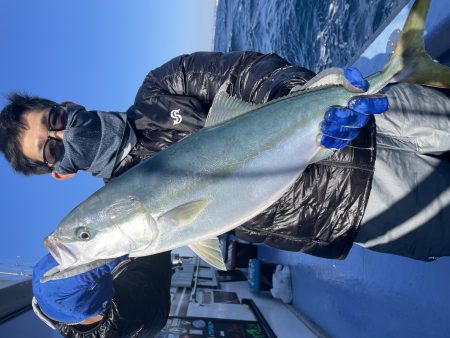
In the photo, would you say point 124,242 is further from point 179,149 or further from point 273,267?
point 273,267

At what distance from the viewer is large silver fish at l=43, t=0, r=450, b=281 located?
1.99 m

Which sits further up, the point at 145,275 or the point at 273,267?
the point at 145,275

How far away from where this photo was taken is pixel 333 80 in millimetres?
2160

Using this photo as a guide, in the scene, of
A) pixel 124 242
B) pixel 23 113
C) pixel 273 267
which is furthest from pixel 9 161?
pixel 273 267

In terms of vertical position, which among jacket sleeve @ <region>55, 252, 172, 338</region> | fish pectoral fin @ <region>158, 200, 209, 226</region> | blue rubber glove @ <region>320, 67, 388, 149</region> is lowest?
jacket sleeve @ <region>55, 252, 172, 338</region>

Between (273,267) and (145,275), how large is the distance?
5594mm

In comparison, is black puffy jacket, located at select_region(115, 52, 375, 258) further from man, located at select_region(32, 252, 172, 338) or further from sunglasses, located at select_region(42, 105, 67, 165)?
man, located at select_region(32, 252, 172, 338)

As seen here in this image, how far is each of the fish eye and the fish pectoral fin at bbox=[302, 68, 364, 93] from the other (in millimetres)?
1607

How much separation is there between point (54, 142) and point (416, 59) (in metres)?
2.63

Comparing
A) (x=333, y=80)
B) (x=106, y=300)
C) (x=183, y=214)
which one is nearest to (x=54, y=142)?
(x=106, y=300)

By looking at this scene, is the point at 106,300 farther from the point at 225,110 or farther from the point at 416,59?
the point at 416,59

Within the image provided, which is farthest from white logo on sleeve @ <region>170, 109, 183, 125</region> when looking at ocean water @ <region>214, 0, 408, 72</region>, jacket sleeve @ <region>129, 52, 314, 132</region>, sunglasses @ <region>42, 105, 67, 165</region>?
ocean water @ <region>214, 0, 408, 72</region>

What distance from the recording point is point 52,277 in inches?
78.4

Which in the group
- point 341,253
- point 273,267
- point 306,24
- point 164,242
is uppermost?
point 306,24
